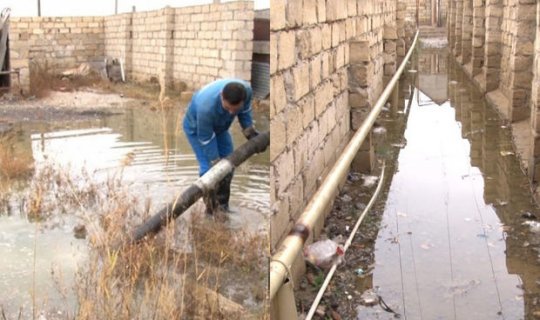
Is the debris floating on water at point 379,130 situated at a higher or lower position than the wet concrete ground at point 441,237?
higher

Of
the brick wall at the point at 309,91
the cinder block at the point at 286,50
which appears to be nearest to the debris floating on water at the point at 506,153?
the brick wall at the point at 309,91

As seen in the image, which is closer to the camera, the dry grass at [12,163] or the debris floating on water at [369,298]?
the debris floating on water at [369,298]

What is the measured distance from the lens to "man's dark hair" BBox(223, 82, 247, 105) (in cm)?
287

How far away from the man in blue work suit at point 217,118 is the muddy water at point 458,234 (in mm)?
1139

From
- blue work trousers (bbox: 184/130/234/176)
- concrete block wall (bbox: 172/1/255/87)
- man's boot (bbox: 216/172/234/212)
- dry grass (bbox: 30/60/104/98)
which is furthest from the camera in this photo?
dry grass (bbox: 30/60/104/98)

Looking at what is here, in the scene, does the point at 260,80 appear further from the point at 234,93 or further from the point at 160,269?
the point at 160,269

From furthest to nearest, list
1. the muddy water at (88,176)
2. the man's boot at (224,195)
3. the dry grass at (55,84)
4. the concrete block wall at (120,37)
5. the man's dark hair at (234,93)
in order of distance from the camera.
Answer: the concrete block wall at (120,37) → the dry grass at (55,84) → the muddy water at (88,176) → the man's boot at (224,195) → the man's dark hair at (234,93)

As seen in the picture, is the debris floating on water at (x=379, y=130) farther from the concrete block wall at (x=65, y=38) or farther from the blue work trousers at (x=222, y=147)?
the concrete block wall at (x=65, y=38)

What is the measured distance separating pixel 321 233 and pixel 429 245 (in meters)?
0.73

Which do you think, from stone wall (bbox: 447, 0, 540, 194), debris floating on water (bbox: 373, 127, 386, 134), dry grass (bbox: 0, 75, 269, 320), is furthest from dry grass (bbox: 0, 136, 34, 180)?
stone wall (bbox: 447, 0, 540, 194)

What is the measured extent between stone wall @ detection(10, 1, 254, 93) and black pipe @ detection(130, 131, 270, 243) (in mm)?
857

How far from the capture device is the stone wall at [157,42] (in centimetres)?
638

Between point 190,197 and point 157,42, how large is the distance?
926cm

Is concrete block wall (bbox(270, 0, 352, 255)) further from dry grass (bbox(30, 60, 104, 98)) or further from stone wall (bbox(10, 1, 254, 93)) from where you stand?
dry grass (bbox(30, 60, 104, 98))
